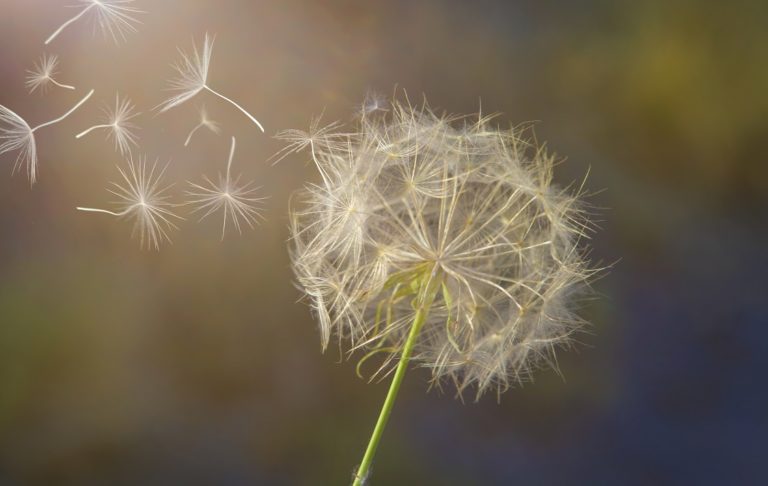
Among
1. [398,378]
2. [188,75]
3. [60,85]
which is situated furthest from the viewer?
[188,75]

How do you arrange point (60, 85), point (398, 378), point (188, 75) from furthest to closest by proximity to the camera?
point (188, 75), point (60, 85), point (398, 378)

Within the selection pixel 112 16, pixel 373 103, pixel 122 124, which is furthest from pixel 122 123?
pixel 373 103

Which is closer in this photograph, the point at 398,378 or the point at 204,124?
the point at 398,378

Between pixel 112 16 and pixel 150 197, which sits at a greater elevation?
pixel 112 16

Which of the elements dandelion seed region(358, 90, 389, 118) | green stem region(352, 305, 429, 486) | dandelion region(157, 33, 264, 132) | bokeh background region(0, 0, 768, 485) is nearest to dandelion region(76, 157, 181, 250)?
bokeh background region(0, 0, 768, 485)

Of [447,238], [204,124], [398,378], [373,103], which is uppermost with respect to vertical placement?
[373,103]

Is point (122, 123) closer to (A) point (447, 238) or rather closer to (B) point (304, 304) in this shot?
(B) point (304, 304)
